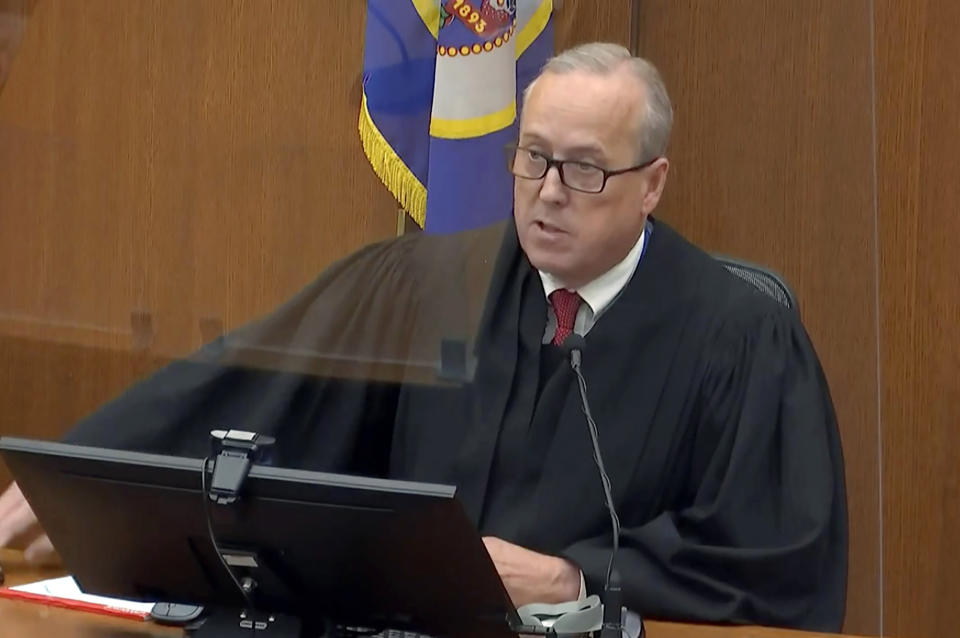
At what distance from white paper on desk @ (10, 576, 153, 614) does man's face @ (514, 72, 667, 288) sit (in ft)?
2.78

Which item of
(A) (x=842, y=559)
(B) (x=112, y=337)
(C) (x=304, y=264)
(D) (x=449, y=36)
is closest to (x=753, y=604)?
(A) (x=842, y=559)

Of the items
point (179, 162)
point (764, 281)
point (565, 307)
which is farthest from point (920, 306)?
point (179, 162)

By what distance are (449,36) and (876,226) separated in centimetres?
114

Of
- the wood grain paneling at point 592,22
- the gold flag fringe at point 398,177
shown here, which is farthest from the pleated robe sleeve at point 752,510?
the wood grain paneling at point 592,22

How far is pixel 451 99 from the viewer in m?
3.02

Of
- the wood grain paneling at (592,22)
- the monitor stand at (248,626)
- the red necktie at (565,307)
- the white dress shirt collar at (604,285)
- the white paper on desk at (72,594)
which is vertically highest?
the wood grain paneling at (592,22)

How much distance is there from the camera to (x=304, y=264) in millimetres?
3465

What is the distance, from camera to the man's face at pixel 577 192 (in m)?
1.95

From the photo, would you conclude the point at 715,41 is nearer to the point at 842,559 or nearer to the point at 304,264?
the point at 304,264

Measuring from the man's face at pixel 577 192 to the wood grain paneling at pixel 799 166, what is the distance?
111cm

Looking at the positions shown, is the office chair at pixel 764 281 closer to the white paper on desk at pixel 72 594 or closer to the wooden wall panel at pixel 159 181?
the white paper on desk at pixel 72 594

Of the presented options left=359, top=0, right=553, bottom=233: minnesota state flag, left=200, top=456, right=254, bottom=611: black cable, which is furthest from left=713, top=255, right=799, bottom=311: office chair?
left=200, top=456, right=254, bottom=611: black cable

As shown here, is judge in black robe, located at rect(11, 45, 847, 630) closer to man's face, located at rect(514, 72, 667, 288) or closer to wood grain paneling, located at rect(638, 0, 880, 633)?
man's face, located at rect(514, 72, 667, 288)

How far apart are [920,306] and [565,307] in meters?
1.19
